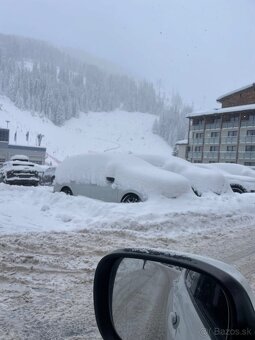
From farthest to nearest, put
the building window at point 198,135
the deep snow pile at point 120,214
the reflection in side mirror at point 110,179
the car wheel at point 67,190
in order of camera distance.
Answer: the building window at point 198,135, the car wheel at point 67,190, the reflection in side mirror at point 110,179, the deep snow pile at point 120,214

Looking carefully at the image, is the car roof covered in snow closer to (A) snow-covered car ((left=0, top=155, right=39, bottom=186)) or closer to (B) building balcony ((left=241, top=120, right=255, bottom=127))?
(A) snow-covered car ((left=0, top=155, right=39, bottom=186))

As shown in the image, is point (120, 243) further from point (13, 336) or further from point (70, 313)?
point (13, 336)

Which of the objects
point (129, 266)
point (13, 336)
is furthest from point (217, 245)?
point (129, 266)

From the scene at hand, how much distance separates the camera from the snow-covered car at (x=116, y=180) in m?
10.8

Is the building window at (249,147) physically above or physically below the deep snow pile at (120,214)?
above

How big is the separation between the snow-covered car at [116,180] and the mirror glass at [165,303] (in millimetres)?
8134

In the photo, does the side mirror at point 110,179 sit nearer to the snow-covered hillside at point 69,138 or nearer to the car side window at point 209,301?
the car side window at point 209,301

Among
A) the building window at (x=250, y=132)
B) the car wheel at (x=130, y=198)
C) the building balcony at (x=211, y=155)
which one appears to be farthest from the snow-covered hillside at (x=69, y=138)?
the car wheel at (x=130, y=198)

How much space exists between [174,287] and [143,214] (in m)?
7.27

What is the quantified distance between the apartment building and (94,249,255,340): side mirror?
64051mm

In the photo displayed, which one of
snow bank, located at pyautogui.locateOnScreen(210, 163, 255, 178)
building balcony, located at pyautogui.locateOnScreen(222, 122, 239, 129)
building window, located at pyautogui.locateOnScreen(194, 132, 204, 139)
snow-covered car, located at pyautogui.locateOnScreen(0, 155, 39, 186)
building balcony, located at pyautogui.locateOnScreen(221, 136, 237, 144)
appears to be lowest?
snow-covered car, located at pyautogui.locateOnScreen(0, 155, 39, 186)

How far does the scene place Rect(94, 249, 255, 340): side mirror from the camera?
145 centimetres

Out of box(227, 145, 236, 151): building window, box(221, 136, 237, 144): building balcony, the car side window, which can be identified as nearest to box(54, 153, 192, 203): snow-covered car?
the car side window

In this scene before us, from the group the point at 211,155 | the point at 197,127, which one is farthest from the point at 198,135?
the point at 211,155
